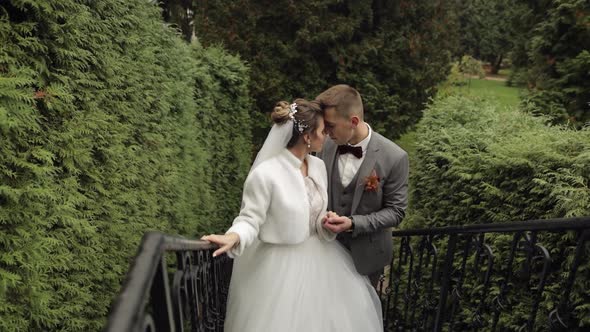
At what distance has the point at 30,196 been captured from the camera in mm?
2082

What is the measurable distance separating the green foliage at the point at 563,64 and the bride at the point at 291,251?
19.7ft

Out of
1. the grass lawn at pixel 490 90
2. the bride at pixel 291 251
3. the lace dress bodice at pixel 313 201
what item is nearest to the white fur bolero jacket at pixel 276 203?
the bride at pixel 291 251

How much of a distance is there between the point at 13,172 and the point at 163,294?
1.20 m

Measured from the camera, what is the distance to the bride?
2703 millimetres

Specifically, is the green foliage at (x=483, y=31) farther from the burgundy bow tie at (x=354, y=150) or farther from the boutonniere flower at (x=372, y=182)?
the boutonniere flower at (x=372, y=182)

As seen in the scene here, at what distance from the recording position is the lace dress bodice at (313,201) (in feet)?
9.85

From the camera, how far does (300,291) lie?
2.85 m

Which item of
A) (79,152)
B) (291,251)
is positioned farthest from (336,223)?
(79,152)

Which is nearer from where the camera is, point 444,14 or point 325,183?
point 325,183

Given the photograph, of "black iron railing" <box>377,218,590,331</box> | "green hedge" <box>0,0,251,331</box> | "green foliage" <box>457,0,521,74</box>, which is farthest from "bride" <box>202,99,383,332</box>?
"green foliage" <box>457,0,521,74</box>

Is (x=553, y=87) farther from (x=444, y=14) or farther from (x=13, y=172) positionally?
(x=13, y=172)

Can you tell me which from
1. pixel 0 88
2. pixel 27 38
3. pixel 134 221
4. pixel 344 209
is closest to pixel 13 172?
pixel 0 88

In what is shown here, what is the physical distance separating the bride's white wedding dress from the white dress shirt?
0.37m

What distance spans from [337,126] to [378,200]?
0.64 meters
